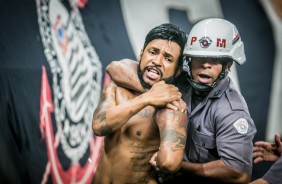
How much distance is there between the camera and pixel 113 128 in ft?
7.91

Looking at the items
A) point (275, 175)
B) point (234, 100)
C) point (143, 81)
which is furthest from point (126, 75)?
point (275, 175)

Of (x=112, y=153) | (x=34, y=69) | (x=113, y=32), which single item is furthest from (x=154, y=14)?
(x=112, y=153)

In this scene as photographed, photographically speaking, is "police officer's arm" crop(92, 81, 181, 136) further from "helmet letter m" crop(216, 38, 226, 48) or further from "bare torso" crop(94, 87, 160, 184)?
"helmet letter m" crop(216, 38, 226, 48)

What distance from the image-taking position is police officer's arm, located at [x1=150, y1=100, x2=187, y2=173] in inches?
87.7

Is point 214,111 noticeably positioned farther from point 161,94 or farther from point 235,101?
point 161,94

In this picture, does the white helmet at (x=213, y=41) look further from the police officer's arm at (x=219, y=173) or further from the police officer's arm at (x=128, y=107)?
the police officer's arm at (x=219, y=173)

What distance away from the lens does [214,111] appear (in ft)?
8.52

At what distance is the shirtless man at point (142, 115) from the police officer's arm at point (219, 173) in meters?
0.27

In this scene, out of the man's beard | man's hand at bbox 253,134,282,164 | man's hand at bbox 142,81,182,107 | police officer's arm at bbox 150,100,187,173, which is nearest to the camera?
Answer: police officer's arm at bbox 150,100,187,173

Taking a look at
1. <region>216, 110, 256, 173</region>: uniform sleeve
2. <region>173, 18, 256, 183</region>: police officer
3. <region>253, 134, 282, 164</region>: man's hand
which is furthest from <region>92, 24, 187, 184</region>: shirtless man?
<region>253, 134, 282, 164</region>: man's hand

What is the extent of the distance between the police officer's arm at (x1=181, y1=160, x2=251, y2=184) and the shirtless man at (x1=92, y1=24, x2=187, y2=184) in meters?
0.27

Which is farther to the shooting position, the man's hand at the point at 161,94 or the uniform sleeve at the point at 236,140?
the uniform sleeve at the point at 236,140

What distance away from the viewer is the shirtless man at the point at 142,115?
2.43 meters

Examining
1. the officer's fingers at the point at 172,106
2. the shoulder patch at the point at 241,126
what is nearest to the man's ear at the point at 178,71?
the officer's fingers at the point at 172,106
